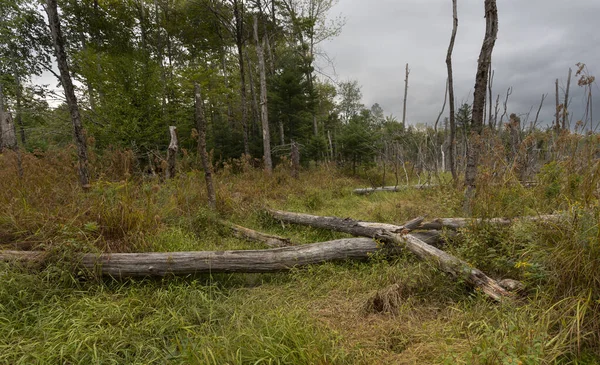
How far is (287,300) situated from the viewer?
8.96 feet

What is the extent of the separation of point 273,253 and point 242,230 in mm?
1445

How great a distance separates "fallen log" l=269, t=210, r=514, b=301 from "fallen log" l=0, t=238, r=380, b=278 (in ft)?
0.96

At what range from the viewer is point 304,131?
1498cm

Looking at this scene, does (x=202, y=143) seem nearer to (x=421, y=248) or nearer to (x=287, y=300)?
(x=287, y=300)

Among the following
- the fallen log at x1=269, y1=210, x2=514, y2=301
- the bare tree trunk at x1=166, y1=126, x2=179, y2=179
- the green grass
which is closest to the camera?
the green grass

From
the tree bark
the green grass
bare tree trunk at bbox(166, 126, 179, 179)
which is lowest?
the green grass

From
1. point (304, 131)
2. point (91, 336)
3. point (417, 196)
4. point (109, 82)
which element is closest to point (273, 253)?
point (91, 336)

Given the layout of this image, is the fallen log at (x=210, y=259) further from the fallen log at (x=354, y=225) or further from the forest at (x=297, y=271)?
the fallen log at (x=354, y=225)

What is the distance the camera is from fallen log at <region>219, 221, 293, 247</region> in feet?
13.5

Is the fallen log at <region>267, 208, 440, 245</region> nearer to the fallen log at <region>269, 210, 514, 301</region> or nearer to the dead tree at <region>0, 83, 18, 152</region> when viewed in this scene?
the fallen log at <region>269, 210, 514, 301</region>

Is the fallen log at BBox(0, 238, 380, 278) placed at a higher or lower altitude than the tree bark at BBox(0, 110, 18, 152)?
lower

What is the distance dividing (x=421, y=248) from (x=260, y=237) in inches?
101

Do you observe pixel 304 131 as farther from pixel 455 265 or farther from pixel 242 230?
pixel 455 265

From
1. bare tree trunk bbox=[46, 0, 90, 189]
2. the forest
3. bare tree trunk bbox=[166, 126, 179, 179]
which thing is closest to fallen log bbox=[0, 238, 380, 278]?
the forest
